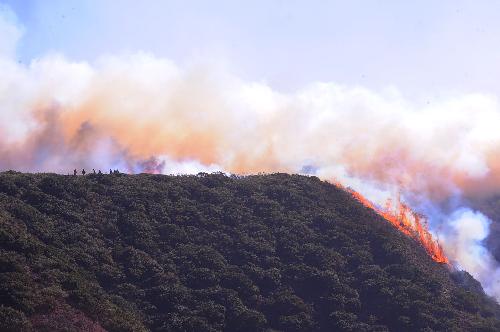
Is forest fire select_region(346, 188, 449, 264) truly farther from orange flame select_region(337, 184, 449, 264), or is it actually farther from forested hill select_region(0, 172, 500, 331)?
forested hill select_region(0, 172, 500, 331)

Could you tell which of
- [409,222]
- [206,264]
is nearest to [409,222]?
[409,222]

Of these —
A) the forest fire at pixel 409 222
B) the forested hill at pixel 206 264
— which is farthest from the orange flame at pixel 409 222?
the forested hill at pixel 206 264

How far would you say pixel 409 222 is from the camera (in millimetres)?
103625

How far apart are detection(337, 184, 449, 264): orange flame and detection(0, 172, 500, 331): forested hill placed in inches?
146

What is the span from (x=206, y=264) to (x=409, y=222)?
3872cm

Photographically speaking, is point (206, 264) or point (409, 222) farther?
point (409, 222)

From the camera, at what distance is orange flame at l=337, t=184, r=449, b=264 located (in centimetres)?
9625

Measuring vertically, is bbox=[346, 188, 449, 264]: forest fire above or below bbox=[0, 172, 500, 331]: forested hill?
above

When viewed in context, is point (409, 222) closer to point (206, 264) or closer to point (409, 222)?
point (409, 222)

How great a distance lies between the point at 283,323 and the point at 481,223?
166ft

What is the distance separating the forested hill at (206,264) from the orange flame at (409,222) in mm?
3712

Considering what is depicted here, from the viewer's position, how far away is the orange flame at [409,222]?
96.2 m

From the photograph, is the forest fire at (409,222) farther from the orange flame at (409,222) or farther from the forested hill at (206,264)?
the forested hill at (206,264)

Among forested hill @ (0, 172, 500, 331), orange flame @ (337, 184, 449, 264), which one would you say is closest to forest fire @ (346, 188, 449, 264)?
orange flame @ (337, 184, 449, 264)
